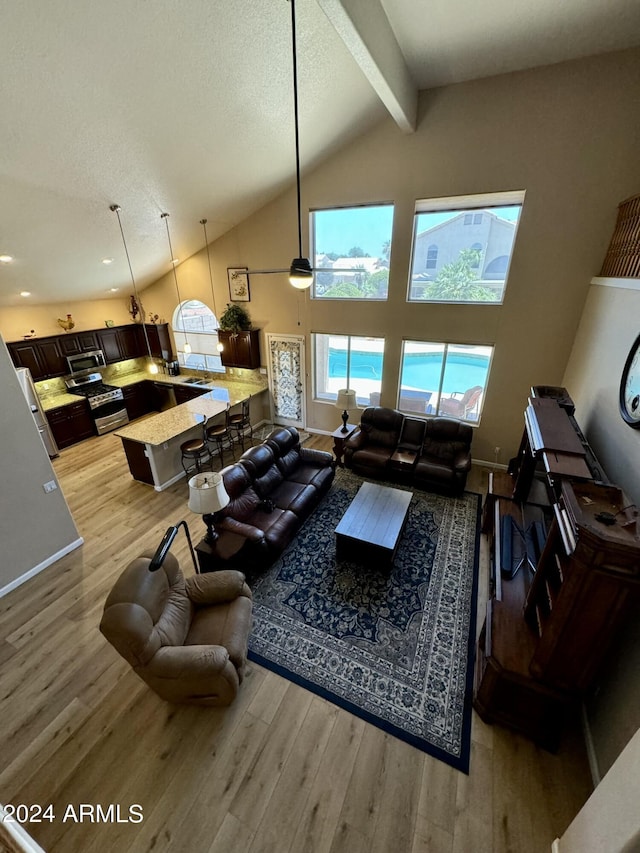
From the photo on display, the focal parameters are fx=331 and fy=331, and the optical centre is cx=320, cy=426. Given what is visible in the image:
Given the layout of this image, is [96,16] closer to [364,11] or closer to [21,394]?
[364,11]

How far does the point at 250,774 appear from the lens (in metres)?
2.44

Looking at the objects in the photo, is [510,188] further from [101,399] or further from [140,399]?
[140,399]

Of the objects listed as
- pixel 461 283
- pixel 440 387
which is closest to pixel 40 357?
pixel 440 387

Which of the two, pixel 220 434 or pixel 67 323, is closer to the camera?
pixel 220 434

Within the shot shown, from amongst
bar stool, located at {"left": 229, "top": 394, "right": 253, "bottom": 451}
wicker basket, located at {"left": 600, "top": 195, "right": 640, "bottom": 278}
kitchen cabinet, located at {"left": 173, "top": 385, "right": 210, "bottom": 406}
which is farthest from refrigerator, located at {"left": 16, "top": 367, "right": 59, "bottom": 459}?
wicker basket, located at {"left": 600, "top": 195, "right": 640, "bottom": 278}

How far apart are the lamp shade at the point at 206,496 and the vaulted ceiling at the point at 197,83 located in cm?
373

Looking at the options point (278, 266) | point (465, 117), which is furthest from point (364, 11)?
point (278, 266)

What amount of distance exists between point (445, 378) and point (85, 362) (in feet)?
26.9

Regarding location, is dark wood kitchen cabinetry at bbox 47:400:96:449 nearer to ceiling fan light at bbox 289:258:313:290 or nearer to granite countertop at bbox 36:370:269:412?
granite countertop at bbox 36:370:269:412

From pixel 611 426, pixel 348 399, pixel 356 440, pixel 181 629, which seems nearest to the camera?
pixel 181 629

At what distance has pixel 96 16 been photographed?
8.46 ft

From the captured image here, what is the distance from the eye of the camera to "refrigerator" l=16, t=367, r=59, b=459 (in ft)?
20.4

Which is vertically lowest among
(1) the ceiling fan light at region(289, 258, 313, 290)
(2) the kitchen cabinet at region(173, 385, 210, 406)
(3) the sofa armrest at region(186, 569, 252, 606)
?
(3) the sofa armrest at region(186, 569, 252, 606)

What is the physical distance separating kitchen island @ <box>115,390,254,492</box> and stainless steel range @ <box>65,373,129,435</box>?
2.35 meters
